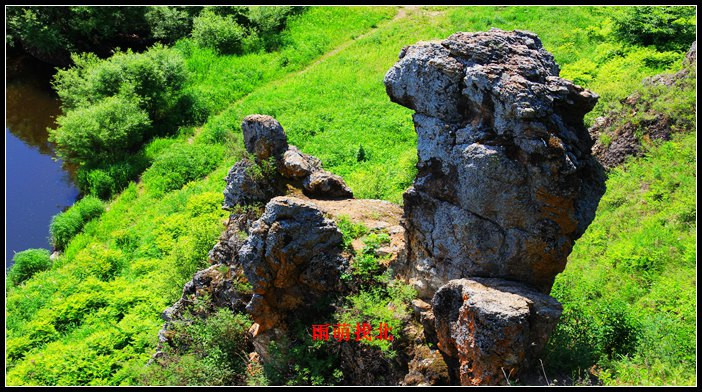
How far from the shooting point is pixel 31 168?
125ft

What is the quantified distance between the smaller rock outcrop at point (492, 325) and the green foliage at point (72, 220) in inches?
996

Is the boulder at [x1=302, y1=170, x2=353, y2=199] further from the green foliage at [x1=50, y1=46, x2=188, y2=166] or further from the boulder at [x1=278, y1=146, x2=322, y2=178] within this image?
the green foliage at [x1=50, y1=46, x2=188, y2=166]

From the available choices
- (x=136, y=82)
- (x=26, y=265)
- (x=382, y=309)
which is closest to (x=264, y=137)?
(x=382, y=309)

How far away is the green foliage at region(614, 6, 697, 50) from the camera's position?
26.8 m

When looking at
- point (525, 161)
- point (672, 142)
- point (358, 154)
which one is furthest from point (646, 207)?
point (358, 154)

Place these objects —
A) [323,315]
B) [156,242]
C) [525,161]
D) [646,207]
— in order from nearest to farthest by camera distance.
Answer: [525,161] → [323,315] → [646,207] → [156,242]

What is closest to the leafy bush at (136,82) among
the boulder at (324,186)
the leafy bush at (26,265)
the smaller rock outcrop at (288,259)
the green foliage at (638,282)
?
the leafy bush at (26,265)

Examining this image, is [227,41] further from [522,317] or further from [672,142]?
[522,317]

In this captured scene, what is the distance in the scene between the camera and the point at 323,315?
14273 mm

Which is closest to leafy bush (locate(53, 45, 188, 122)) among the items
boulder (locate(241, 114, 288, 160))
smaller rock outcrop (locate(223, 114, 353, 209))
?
boulder (locate(241, 114, 288, 160))

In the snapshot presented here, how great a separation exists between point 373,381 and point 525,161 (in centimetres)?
595

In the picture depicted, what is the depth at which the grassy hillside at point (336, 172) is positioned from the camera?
50.9ft

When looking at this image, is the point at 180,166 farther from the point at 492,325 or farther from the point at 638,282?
the point at 492,325

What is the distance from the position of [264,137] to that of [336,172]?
10815 millimetres
